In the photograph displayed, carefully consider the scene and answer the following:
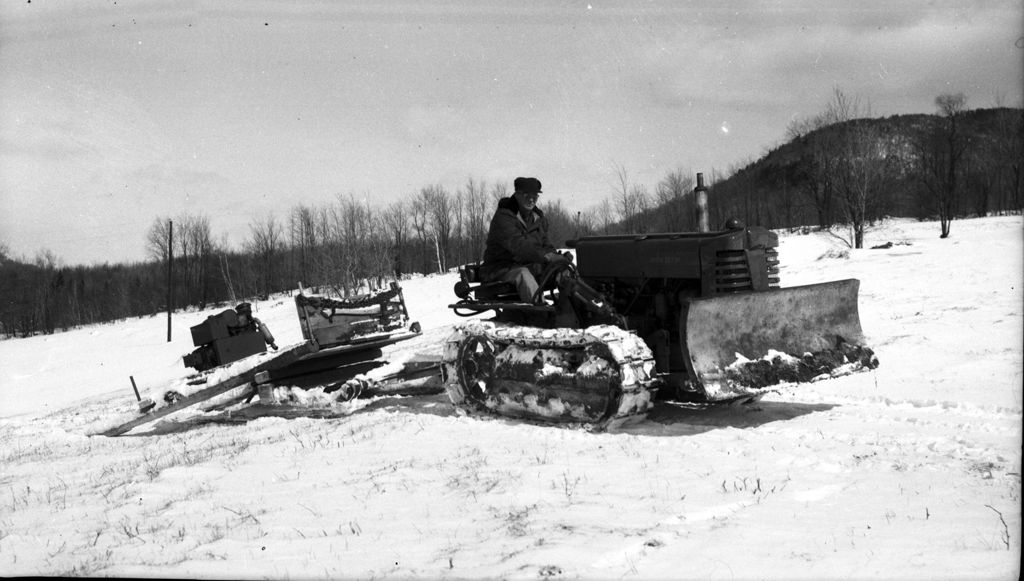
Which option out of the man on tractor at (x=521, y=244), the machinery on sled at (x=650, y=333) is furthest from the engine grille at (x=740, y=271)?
the man on tractor at (x=521, y=244)

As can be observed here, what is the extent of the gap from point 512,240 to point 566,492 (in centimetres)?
279

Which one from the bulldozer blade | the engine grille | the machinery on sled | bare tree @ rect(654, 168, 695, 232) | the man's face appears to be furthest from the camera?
bare tree @ rect(654, 168, 695, 232)

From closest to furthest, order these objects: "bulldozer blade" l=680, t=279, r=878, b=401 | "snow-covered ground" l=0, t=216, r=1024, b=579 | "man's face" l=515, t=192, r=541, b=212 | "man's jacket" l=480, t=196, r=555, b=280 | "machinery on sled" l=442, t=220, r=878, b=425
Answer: "snow-covered ground" l=0, t=216, r=1024, b=579
"bulldozer blade" l=680, t=279, r=878, b=401
"machinery on sled" l=442, t=220, r=878, b=425
"man's jacket" l=480, t=196, r=555, b=280
"man's face" l=515, t=192, r=541, b=212

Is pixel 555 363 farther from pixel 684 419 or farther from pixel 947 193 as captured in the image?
pixel 947 193

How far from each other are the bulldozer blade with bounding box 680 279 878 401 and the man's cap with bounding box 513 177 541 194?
78.9 inches

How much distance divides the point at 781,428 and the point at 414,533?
3.09 metres

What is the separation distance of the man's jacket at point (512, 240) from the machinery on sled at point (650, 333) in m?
0.19

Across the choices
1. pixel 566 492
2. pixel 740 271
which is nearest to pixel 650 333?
pixel 740 271

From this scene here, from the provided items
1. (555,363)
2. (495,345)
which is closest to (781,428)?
(555,363)

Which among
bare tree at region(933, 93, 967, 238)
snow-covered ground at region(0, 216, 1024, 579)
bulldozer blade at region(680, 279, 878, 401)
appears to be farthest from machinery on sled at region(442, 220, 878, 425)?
bare tree at region(933, 93, 967, 238)

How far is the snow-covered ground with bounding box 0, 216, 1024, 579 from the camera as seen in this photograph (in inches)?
113

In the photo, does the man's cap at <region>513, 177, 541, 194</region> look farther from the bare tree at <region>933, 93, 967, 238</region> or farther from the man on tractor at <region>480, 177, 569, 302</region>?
the bare tree at <region>933, 93, 967, 238</region>

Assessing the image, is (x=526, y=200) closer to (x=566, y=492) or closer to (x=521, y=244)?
(x=521, y=244)

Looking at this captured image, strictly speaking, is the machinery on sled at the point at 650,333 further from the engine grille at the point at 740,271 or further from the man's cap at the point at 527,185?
the man's cap at the point at 527,185
